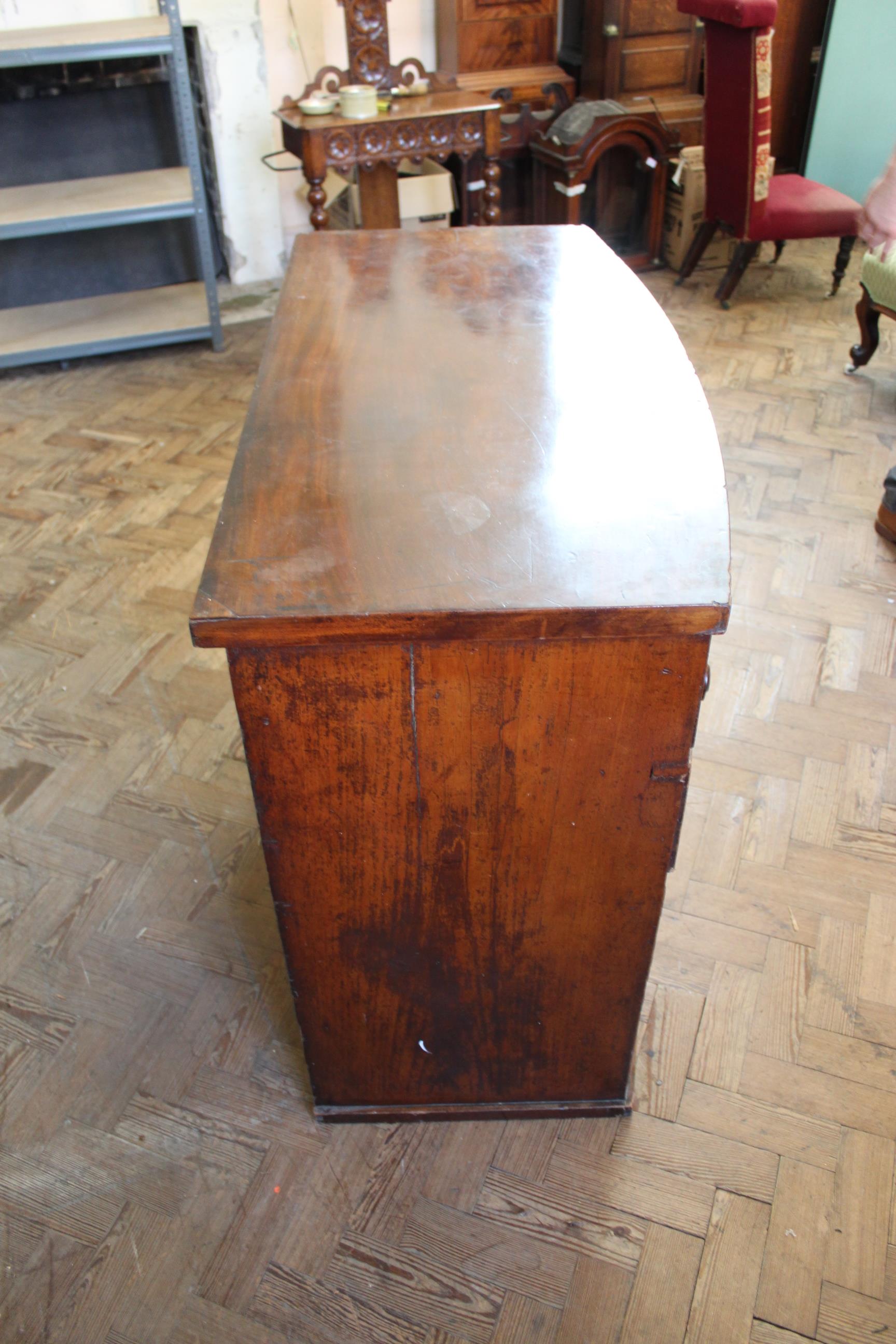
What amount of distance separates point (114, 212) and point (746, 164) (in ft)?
6.89

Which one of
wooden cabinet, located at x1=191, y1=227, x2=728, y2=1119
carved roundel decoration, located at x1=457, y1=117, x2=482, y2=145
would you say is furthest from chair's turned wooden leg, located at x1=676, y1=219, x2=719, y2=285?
wooden cabinet, located at x1=191, y1=227, x2=728, y2=1119

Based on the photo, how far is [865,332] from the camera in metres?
3.23

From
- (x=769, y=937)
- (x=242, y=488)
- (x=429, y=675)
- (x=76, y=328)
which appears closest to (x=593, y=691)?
(x=429, y=675)

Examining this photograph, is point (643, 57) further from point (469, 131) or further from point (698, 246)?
point (469, 131)

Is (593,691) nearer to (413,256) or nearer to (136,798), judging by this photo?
(413,256)

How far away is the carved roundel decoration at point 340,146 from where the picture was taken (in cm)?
326

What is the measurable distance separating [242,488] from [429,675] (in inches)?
12.2

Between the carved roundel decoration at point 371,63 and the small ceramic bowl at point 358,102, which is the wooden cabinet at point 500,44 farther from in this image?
the small ceramic bowl at point 358,102

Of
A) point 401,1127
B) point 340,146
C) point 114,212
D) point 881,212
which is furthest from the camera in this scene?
point 340,146

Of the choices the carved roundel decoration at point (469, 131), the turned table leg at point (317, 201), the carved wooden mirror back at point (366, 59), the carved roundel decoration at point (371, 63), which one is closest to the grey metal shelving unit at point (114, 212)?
the turned table leg at point (317, 201)

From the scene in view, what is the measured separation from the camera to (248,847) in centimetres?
181

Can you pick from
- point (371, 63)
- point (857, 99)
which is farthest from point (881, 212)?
point (857, 99)

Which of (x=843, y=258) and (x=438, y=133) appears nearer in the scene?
(x=438, y=133)

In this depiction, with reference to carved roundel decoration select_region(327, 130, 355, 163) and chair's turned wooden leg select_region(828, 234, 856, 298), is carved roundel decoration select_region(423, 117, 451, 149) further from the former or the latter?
chair's turned wooden leg select_region(828, 234, 856, 298)
